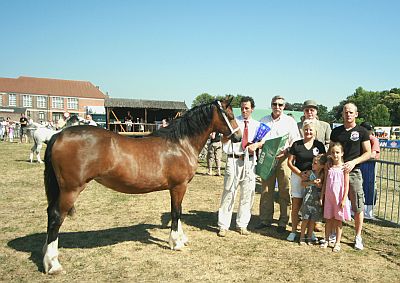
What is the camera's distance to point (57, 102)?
220 ft

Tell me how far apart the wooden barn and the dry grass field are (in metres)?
22.3

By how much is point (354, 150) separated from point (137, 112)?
2931 cm

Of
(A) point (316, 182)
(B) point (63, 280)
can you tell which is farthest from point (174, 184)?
(A) point (316, 182)

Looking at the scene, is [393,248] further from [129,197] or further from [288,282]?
[129,197]

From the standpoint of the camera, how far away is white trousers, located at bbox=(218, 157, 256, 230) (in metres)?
5.13

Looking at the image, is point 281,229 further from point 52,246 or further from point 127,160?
point 52,246

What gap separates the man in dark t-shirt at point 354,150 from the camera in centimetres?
436

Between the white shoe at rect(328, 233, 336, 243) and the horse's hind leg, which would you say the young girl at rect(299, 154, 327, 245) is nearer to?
the white shoe at rect(328, 233, 336, 243)

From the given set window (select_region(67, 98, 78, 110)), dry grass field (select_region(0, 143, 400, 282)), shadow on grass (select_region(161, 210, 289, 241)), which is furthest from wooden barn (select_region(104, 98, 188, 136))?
window (select_region(67, 98, 78, 110))

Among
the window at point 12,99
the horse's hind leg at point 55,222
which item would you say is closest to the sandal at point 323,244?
the horse's hind leg at point 55,222

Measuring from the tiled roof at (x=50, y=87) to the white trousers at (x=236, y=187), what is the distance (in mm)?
70869

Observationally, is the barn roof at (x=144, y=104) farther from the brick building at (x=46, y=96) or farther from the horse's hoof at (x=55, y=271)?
the brick building at (x=46, y=96)

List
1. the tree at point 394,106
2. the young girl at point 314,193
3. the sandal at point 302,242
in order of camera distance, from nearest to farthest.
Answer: the young girl at point 314,193 < the sandal at point 302,242 < the tree at point 394,106

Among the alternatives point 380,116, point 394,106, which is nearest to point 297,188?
point 380,116
